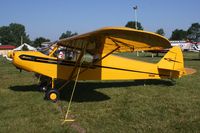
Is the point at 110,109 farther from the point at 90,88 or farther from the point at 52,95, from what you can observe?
the point at 90,88

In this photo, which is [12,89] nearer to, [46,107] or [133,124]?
[46,107]

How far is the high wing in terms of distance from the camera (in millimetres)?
6888

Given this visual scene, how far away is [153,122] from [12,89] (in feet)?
21.6

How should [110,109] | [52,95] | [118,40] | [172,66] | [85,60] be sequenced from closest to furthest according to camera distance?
1. [110,109]
2. [118,40]
3. [52,95]
4. [85,60]
5. [172,66]

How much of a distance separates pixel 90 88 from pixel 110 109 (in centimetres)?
374

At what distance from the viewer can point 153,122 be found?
6312mm

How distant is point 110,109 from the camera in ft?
25.0

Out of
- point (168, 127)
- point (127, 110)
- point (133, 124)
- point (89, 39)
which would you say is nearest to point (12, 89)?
point (89, 39)

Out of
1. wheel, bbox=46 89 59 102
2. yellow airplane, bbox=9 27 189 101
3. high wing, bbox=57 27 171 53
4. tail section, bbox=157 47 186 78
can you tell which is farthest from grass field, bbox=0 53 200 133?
high wing, bbox=57 27 171 53

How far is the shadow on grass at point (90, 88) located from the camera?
9281mm

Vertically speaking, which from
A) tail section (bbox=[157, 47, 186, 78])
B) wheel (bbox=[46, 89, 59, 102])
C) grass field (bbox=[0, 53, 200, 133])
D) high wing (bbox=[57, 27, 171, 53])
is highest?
high wing (bbox=[57, 27, 171, 53])

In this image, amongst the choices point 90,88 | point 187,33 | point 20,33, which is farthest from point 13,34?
point 90,88

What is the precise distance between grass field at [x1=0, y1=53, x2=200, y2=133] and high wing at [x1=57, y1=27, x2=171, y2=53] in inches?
64.3

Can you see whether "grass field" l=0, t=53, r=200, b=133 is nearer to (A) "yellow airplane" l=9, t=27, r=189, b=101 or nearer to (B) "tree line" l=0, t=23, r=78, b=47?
(A) "yellow airplane" l=9, t=27, r=189, b=101
